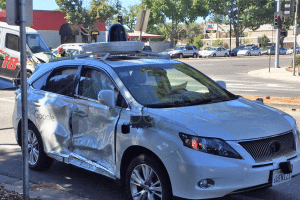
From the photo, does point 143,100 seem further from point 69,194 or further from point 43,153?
point 43,153

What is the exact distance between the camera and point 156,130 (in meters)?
4.42

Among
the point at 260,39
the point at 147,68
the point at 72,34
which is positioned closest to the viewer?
the point at 147,68

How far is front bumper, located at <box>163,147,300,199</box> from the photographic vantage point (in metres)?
4.09

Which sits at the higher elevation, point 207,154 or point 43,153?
point 207,154

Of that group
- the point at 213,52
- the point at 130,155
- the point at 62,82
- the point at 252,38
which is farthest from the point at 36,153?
the point at 252,38

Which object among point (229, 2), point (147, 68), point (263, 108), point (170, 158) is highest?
point (229, 2)

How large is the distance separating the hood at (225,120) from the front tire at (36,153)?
220 cm

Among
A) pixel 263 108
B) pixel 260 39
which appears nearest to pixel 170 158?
pixel 263 108

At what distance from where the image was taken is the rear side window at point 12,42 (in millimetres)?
18016

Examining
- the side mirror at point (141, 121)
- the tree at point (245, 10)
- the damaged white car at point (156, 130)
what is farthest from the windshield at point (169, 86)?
the tree at point (245, 10)

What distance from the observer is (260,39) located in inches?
3413

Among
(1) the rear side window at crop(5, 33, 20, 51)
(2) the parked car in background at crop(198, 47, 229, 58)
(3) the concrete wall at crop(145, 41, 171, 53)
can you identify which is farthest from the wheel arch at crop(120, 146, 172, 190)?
(3) the concrete wall at crop(145, 41, 171, 53)

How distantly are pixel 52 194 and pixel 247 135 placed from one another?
2320 millimetres

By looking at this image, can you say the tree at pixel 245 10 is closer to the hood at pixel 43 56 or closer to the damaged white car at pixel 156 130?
the hood at pixel 43 56
